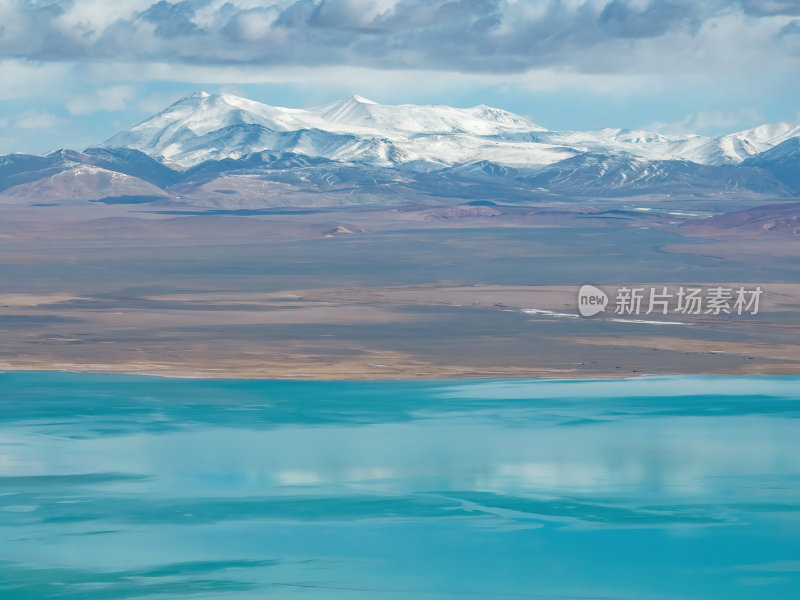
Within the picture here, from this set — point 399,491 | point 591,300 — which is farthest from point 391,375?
point 591,300

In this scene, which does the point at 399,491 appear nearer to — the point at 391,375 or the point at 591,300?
the point at 391,375

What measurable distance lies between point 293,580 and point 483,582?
3702 millimetres

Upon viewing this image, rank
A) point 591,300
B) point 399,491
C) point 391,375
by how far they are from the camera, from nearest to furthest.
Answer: point 399,491 < point 391,375 < point 591,300

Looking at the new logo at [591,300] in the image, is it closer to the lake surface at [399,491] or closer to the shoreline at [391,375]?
the shoreline at [391,375]

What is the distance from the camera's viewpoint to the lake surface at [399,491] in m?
27.3

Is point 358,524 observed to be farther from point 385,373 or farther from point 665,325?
point 665,325

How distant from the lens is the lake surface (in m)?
27.3

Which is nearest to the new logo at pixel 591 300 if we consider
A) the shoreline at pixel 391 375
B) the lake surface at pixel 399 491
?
the shoreline at pixel 391 375

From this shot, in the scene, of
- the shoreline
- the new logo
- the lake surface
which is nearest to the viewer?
the lake surface

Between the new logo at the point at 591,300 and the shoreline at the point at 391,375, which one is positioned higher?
the new logo at the point at 591,300

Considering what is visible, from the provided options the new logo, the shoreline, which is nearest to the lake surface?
the shoreline

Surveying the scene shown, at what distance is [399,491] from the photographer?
1336 inches

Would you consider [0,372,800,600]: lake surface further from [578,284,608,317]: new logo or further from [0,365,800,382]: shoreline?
[578,284,608,317]: new logo

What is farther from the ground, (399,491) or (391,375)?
(391,375)
